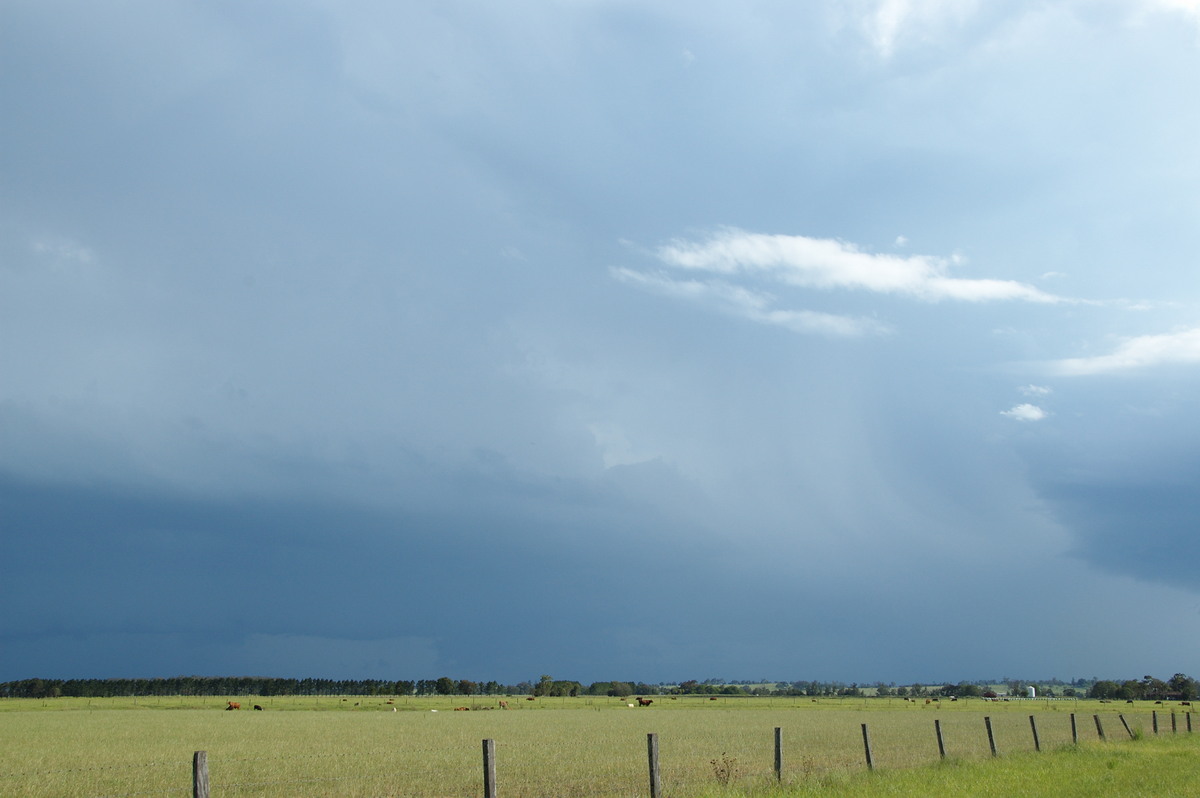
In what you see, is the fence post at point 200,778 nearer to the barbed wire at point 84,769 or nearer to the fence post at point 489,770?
the fence post at point 489,770

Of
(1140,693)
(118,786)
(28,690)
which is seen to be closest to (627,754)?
(118,786)

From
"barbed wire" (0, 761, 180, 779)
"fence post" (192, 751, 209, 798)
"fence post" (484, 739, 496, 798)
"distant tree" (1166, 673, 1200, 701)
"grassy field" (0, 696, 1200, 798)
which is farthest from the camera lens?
"distant tree" (1166, 673, 1200, 701)

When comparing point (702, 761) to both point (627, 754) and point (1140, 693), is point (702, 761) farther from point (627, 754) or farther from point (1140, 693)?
point (1140, 693)

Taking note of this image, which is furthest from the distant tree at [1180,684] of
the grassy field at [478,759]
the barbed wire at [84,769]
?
the barbed wire at [84,769]

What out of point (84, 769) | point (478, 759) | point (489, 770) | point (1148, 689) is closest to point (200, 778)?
point (489, 770)

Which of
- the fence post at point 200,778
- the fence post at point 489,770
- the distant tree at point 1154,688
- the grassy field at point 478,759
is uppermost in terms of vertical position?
the fence post at point 200,778

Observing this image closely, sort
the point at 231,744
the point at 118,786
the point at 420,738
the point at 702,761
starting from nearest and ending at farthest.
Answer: the point at 118,786 < the point at 702,761 < the point at 231,744 < the point at 420,738

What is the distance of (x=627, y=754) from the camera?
32.4 m

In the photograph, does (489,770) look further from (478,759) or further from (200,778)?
(478,759)

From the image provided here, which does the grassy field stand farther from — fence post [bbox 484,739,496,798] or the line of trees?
the line of trees

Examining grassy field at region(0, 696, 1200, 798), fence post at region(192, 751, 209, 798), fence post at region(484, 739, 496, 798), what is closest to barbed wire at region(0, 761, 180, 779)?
grassy field at region(0, 696, 1200, 798)

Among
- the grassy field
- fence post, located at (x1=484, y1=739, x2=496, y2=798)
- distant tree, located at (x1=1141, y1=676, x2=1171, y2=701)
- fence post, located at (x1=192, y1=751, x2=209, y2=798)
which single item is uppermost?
fence post, located at (x1=192, y1=751, x2=209, y2=798)

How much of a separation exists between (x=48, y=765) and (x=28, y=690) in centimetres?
21016

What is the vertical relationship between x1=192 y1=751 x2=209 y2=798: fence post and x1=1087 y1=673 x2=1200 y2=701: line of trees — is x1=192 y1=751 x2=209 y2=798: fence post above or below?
above
